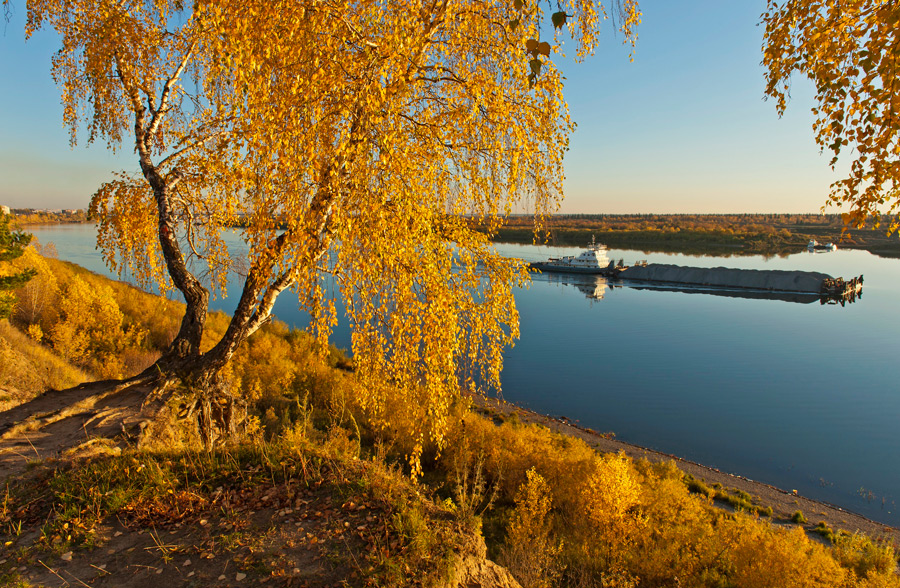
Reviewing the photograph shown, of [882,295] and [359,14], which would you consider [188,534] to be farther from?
[882,295]

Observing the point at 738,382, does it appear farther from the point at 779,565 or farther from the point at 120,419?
the point at 120,419

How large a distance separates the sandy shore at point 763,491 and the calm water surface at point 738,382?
881 millimetres

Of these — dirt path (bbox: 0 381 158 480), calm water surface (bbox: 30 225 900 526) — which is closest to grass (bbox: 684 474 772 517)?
calm water surface (bbox: 30 225 900 526)

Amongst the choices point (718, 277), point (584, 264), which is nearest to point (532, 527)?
point (718, 277)

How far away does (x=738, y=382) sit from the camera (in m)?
22.3

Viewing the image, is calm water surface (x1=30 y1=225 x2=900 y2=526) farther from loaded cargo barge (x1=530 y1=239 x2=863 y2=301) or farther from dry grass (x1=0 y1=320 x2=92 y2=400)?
dry grass (x1=0 y1=320 x2=92 y2=400)

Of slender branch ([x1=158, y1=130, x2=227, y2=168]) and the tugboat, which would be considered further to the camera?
the tugboat

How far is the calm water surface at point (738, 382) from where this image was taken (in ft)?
52.2

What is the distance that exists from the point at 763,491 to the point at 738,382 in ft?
32.2

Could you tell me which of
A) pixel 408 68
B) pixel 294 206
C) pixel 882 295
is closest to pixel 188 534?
pixel 294 206

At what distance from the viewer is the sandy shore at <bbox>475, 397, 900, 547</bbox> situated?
482 inches

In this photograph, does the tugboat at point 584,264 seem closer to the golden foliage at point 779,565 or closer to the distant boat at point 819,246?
the distant boat at point 819,246

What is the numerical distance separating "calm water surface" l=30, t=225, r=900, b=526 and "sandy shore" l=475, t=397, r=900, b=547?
0.88 meters

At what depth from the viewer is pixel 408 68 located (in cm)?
369
